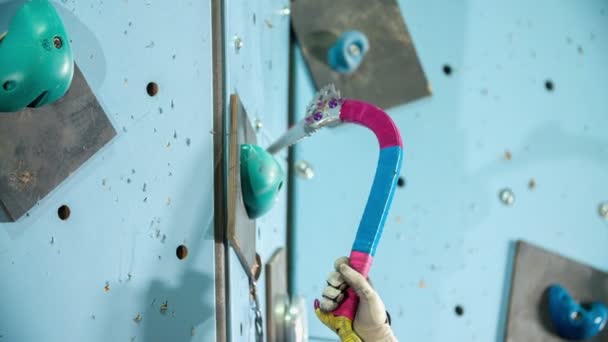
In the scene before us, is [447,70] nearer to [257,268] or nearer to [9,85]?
[257,268]

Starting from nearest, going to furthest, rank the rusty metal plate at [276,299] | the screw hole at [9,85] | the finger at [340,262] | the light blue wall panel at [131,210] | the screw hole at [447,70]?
the screw hole at [9,85], the light blue wall panel at [131,210], the finger at [340,262], the rusty metal plate at [276,299], the screw hole at [447,70]

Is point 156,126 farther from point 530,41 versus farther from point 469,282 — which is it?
point 530,41

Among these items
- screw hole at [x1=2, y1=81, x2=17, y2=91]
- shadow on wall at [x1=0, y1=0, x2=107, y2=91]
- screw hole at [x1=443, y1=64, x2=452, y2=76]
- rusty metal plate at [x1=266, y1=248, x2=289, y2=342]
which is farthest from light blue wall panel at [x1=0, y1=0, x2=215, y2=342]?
screw hole at [x1=443, y1=64, x2=452, y2=76]

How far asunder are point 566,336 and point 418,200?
49 cm

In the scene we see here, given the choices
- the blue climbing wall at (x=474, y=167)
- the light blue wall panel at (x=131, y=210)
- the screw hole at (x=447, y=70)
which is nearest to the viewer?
the light blue wall panel at (x=131, y=210)

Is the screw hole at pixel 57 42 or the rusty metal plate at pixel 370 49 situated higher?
the rusty metal plate at pixel 370 49

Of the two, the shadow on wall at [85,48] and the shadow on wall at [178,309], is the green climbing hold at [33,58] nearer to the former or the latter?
the shadow on wall at [85,48]

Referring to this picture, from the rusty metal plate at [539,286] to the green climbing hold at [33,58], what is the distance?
1.26m

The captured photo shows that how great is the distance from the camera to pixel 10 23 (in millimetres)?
686

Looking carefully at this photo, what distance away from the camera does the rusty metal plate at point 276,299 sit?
4.03 feet

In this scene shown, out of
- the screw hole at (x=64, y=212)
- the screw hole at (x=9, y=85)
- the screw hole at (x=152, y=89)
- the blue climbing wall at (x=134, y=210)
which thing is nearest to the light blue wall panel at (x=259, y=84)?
the blue climbing wall at (x=134, y=210)

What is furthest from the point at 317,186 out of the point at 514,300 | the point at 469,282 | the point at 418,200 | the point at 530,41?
the point at 530,41

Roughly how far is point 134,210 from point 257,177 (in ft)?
0.67

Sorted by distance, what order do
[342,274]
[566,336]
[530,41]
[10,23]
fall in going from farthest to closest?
[530,41]
[566,336]
[342,274]
[10,23]
